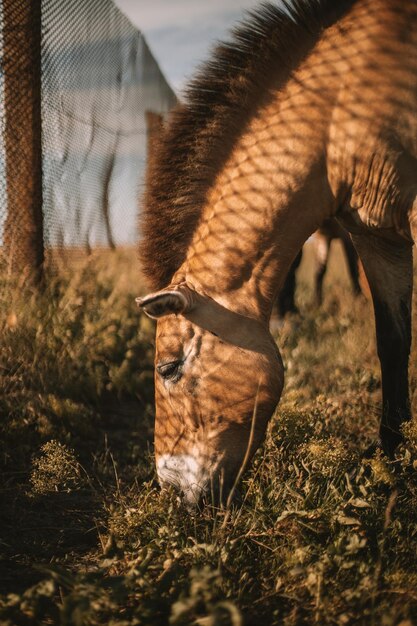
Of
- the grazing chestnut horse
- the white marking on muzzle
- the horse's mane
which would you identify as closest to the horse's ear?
the grazing chestnut horse

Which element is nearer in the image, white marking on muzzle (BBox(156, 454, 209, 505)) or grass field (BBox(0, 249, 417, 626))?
grass field (BBox(0, 249, 417, 626))

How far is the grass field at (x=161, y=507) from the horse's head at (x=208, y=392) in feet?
0.46

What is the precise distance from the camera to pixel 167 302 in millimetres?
2338

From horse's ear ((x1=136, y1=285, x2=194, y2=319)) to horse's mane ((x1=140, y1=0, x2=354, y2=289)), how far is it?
32 cm

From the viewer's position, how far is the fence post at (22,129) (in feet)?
11.9

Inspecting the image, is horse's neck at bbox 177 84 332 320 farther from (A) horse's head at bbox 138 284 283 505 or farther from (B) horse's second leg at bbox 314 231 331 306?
(B) horse's second leg at bbox 314 231 331 306

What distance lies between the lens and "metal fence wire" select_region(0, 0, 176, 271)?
3.69 m

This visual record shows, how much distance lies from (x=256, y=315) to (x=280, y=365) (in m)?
0.27

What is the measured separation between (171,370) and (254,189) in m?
0.95

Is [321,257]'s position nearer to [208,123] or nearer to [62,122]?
[62,122]

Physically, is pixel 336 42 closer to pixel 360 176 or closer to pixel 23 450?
pixel 360 176

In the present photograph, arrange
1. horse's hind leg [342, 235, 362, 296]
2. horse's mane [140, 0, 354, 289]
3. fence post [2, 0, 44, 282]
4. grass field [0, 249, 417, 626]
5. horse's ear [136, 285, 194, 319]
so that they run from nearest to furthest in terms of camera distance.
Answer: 1. grass field [0, 249, 417, 626]
2. horse's ear [136, 285, 194, 319]
3. horse's mane [140, 0, 354, 289]
4. fence post [2, 0, 44, 282]
5. horse's hind leg [342, 235, 362, 296]

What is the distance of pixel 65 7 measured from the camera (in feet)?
13.6

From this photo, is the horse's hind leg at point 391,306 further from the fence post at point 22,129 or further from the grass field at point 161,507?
the fence post at point 22,129
